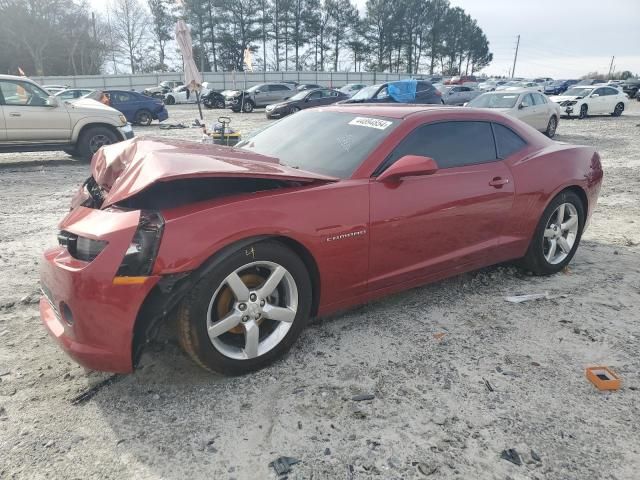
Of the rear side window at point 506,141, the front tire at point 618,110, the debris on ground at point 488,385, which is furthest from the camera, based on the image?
the front tire at point 618,110

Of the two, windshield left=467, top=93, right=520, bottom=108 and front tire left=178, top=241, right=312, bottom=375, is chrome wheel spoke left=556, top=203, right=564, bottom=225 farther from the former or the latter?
windshield left=467, top=93, right=520, bottom=108

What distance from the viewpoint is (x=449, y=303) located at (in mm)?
3584

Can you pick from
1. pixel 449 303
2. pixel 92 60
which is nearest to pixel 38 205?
pixel 449 303

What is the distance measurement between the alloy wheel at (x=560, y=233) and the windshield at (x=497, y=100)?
972cm

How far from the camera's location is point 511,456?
209cm

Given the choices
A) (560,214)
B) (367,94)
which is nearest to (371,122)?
(560,214)

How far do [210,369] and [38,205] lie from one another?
203 inches

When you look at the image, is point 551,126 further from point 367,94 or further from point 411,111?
point 411,111

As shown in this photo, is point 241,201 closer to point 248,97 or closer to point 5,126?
point 5,126

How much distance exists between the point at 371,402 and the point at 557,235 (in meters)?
2.66

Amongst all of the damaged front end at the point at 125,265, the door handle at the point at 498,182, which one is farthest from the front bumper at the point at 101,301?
the door handle at the point at 498,182

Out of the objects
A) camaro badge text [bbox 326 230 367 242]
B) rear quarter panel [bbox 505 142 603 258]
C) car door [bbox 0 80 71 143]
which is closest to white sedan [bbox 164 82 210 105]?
car door [bbox 0 80 71 143]

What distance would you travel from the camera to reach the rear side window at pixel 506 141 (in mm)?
3764

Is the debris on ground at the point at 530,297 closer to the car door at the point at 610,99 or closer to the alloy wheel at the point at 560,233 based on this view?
the alloy wheel at the point at 560,233
